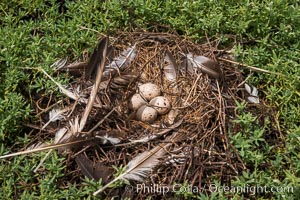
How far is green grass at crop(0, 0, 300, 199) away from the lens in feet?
9.19

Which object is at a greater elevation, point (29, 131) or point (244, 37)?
point (244, 37)

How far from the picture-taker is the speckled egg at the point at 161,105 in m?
3.16

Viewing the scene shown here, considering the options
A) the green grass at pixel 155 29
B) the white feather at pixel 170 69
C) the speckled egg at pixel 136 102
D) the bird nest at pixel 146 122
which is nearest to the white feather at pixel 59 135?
the bird nest at pixel 146 122

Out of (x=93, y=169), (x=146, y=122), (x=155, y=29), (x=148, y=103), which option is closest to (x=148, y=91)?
(x=148, y=103)

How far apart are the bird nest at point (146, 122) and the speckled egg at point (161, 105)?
40 mm

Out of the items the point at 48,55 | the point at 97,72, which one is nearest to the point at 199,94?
the point at 97,72

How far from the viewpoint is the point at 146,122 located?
10.3ft

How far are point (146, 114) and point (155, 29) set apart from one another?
652mm

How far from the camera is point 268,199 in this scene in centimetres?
276

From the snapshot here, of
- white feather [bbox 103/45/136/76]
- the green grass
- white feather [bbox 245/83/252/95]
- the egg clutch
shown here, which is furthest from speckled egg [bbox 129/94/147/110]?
white feather [bbox 245/83/252/95]

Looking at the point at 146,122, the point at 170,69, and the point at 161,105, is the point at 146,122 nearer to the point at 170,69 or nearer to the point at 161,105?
the point at 161,105

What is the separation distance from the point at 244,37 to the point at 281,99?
0.54 meters

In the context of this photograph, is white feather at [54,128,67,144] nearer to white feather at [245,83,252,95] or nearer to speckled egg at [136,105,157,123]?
speckled egg at [136,105,157,123]

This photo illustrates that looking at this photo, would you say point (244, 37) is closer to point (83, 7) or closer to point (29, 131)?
point (83, 7)
